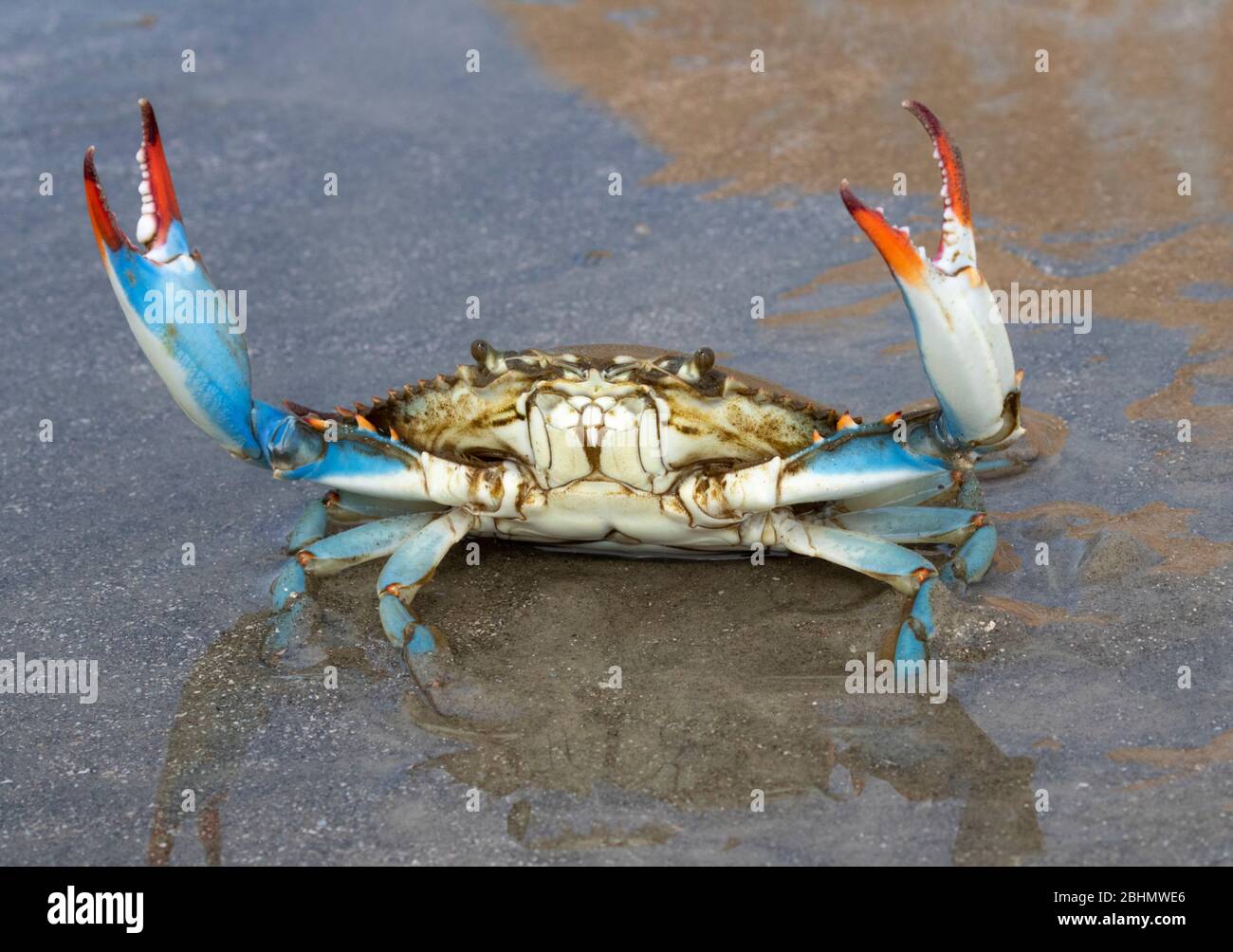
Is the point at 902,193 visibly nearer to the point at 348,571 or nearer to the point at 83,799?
the point at 348,571

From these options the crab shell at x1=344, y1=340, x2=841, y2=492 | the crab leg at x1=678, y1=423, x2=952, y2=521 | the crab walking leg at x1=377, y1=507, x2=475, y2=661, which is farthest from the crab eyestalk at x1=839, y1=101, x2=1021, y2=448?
the crab walking leg at x1=377, y1=507, x2=475, y2=661

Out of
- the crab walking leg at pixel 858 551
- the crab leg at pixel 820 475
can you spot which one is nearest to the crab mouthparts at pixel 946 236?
the crab leg at pixel 820 475

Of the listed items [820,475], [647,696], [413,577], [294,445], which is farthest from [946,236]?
[294,445]

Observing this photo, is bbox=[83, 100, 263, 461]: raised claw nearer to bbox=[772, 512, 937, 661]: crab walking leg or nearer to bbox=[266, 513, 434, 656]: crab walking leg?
bbox=[266, 513, 434, 656]: crab walking leg

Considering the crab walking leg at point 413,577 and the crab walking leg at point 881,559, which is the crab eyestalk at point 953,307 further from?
the crab walking leg at point 413,577

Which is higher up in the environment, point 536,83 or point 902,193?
point 536,83

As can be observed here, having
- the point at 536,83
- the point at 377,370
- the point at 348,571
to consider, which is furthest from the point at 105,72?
the point at 348,571
